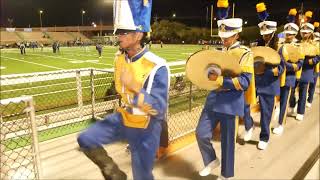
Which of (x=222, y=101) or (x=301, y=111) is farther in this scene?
(x=301, y=111)

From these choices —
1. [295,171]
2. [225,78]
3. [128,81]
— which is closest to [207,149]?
[225,78]

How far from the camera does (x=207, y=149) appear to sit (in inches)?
138

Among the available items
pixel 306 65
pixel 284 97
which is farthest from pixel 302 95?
pixel 284 97

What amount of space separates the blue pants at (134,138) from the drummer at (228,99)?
94 centimetres

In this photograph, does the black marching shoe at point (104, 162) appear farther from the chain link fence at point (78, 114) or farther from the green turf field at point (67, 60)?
the green turf field at point (67, 60)

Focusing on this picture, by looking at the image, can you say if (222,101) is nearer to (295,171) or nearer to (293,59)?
(295,171)

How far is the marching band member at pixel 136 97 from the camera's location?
229 centimetres

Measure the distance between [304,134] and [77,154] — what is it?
12.1 ft

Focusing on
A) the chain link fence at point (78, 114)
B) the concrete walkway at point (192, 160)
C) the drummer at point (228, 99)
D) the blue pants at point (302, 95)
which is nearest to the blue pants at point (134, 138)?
the drummer at point (228, 99)

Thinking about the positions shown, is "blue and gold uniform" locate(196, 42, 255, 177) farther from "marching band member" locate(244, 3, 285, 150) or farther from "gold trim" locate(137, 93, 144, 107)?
"marching band member" locate(244, 3, 285, 150)

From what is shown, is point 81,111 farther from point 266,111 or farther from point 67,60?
point 67,60

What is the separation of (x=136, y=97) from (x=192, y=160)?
213 centimetres

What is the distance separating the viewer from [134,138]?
2.45m

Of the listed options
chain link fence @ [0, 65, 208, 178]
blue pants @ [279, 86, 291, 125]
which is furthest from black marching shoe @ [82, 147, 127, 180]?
blue pants @ [279, 86, 291, 125]
